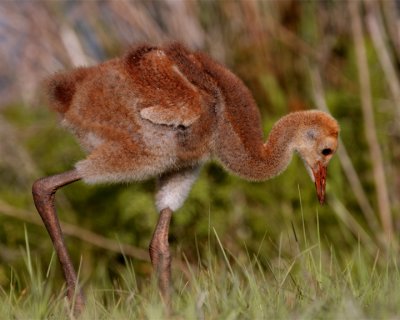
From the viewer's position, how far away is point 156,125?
12.7ft

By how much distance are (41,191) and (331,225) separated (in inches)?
111

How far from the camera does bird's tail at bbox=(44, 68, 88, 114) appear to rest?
4.09 meters

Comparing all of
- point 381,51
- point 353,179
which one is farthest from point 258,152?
point 381,51

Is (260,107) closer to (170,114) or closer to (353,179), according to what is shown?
(353,179)

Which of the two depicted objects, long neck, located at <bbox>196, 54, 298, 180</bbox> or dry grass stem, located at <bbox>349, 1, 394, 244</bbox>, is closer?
long neck, located at <bbox>196, 54, 298, 180</bbox>

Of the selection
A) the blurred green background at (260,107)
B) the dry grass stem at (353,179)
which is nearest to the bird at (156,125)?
the blurred green background at (260,107)

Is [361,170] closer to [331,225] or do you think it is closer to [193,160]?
[331,225]

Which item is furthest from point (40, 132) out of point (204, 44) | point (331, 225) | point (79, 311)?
point (79, 311)

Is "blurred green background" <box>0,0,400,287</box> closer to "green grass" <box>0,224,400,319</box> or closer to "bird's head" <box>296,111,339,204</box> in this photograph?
"bird's head" <box>296,111,339,204</box>

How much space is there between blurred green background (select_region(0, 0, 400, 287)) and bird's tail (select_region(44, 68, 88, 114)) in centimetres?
200

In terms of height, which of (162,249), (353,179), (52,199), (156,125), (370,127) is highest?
(156,125)

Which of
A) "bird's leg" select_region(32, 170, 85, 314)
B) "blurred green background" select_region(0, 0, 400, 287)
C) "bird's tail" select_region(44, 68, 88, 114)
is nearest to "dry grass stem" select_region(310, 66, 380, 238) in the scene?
"blurred green background" select_region(0, 0, 400, 287)

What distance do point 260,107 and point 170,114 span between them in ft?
9.92

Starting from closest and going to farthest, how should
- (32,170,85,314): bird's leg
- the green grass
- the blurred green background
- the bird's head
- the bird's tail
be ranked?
the green grass, (32,170,85,314): bird's leg, the bird's tail, the bird's head, the blurred green background
